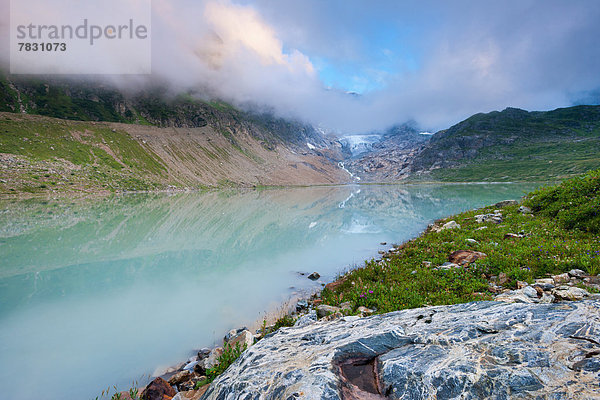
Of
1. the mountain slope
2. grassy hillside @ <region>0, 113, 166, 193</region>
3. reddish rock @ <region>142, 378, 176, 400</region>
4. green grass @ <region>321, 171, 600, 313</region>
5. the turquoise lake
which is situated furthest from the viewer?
the mountain slope

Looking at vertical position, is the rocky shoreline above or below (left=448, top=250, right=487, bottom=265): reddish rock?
above

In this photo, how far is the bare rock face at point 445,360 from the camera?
307 centimetres

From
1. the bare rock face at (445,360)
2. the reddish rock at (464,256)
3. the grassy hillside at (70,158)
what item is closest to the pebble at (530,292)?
the bare rock face at (445,360)

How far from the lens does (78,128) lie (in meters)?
153

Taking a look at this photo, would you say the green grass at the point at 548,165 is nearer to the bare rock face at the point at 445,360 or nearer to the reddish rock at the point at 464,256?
the reddish rock at the point at 464,256

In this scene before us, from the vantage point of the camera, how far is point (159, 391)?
685cm

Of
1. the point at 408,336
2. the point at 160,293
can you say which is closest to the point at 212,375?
the point at 408,336

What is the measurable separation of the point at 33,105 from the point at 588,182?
264281 mm

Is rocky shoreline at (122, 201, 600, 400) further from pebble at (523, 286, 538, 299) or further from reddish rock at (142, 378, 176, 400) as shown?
reddish rock at (142, 378, 176, 400)

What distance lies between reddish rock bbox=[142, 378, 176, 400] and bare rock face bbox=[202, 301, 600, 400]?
10.3ft

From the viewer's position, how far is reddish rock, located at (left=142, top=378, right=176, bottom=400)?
675 centimetres

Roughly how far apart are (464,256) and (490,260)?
1319 mm

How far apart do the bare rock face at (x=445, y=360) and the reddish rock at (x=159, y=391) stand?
3150mm

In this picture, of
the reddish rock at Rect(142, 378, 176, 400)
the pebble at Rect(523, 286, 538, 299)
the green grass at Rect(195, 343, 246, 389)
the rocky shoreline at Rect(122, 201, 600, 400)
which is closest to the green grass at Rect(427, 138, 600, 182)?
the pebble at Rect(523, 286, 538, 299)
